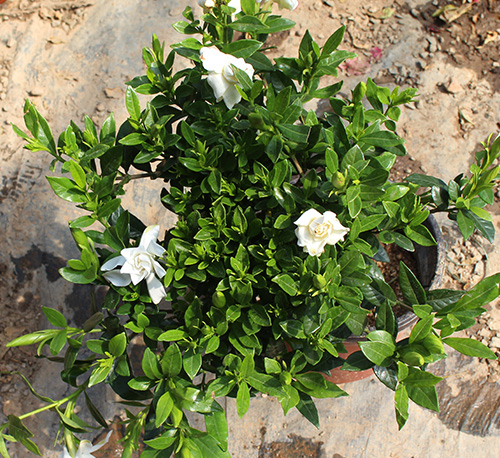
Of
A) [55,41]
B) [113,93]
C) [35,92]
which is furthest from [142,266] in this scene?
[55,41]

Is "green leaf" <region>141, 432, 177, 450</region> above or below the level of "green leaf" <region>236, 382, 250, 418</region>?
below

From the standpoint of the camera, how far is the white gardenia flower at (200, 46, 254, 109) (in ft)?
3.27

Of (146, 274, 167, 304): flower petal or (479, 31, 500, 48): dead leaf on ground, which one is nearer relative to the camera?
(146, 274, 167, 304): flower petal

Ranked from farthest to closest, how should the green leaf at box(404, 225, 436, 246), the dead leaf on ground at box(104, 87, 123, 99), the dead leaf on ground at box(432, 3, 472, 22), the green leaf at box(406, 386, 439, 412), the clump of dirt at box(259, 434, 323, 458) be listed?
the dead leaf on ground at box(432, 3, 472, 22), the dead leaf on ground at box(104, 87, 123, 99), the clump of dirt at box(259, 434, 323, 458), the green leaf at box(404, 225, 436, 246), the green leaf at box(406, 386, 439, 412)

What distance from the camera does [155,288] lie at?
3.49 feet

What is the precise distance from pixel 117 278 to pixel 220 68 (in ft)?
1.76

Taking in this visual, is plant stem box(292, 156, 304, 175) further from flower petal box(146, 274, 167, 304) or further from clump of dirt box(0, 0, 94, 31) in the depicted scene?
clump of dirt box(0, 0, 94, 31)

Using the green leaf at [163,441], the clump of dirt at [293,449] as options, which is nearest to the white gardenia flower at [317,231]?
the green leaf at [163,441]

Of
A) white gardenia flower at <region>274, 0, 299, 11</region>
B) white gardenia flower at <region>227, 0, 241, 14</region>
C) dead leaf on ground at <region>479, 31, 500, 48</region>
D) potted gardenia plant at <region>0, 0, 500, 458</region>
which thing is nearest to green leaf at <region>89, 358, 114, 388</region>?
potted gardenia plant at <region>0, 0, 500, 458</region>

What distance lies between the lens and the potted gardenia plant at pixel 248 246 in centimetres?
100

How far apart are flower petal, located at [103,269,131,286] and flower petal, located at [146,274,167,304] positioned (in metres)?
0.06

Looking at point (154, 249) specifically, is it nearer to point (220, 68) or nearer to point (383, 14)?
point (220, 68)

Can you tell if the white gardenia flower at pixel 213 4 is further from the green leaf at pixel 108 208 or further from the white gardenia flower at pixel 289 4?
the green leaf at pixel 108 208

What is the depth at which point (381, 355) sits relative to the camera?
0.96 metres
